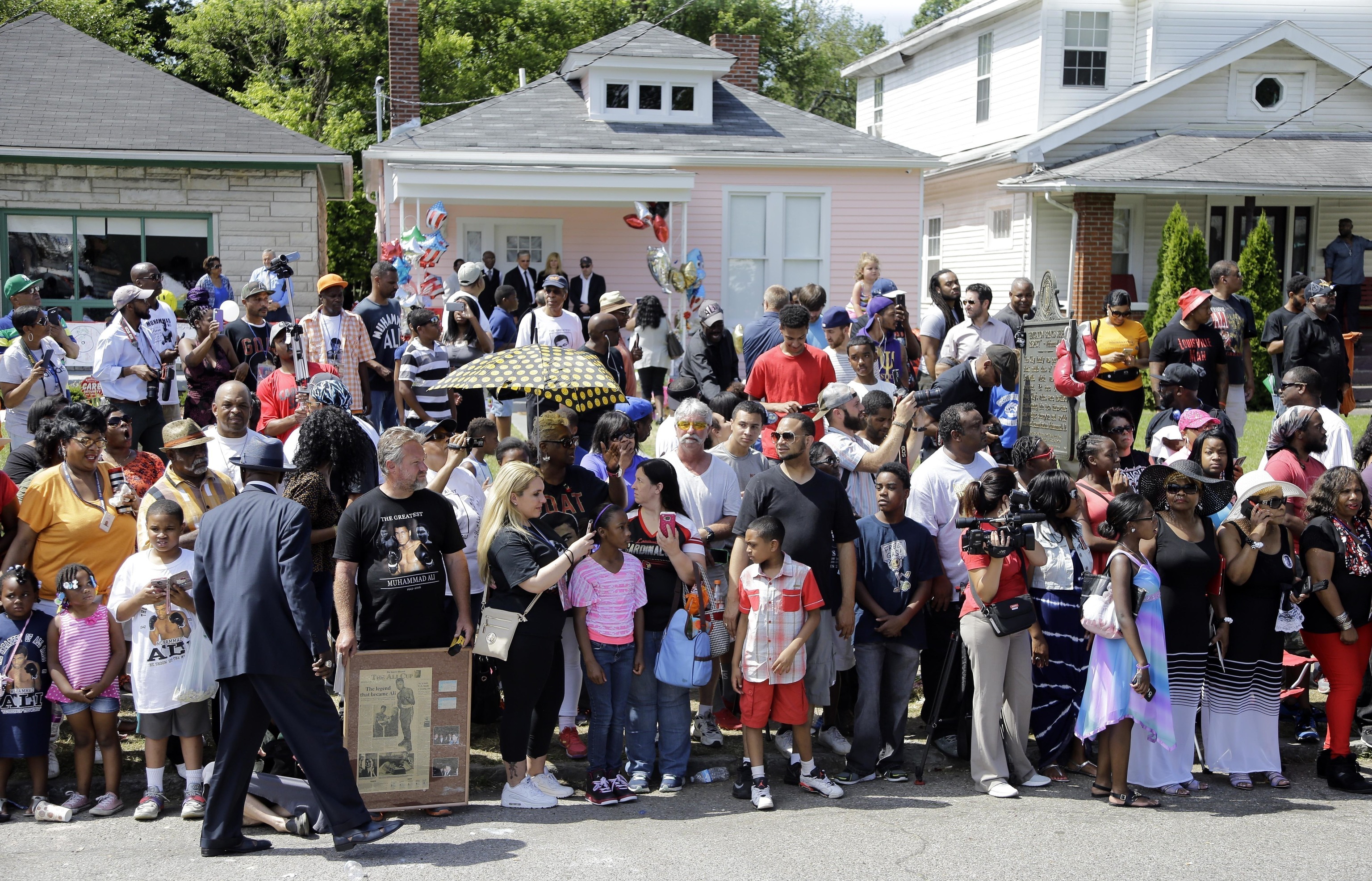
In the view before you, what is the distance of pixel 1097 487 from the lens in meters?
7.02

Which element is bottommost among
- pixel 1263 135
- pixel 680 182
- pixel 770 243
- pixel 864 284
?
pixel 864 284

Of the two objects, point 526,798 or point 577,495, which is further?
point 577,495

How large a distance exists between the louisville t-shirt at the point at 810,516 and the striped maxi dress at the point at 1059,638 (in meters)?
1.09

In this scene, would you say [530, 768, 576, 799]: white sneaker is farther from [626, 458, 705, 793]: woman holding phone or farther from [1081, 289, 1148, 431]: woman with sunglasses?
[1081, 289, 1148, 431]: woman with sunglasses

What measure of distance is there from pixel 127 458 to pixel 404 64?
659 inches

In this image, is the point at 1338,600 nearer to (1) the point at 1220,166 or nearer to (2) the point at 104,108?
(1) the point at 1220,166

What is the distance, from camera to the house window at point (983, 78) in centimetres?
2334

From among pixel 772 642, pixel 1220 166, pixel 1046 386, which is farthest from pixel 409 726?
pixel 1220 166

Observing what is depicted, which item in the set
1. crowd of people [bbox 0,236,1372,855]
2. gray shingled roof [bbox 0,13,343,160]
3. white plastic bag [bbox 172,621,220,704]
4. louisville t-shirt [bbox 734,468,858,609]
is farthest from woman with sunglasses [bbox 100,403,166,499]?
gray shingled roof [bbox 0,13,343,160]

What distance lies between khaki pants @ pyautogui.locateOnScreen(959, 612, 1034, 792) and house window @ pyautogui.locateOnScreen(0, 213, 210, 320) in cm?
1363

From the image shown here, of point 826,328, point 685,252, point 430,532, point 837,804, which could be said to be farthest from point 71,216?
point 837,804

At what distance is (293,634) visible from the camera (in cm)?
534

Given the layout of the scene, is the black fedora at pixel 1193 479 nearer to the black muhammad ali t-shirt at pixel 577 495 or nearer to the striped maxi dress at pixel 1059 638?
the striped maxi dress at pixel 1059 638

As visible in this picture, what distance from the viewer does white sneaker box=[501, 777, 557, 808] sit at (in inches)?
239
